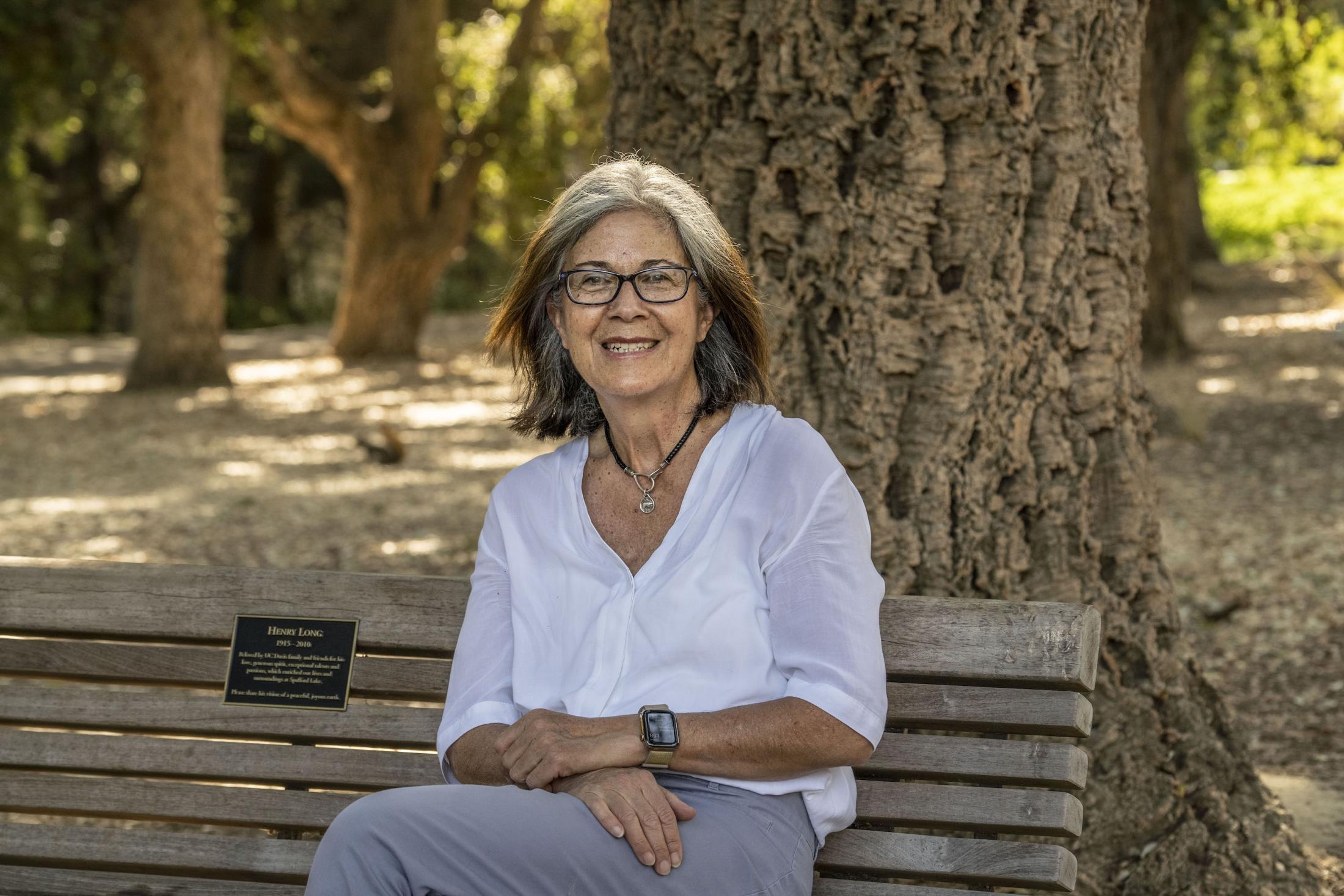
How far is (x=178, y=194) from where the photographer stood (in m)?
14.3

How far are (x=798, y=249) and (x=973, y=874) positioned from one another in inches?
62.4

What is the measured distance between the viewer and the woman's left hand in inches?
101

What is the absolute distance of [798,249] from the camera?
12.0ft

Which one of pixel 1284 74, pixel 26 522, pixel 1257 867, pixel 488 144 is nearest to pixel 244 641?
pixel 1257 867

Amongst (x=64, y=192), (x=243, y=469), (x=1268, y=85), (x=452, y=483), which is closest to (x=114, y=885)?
(x=452, y=483)

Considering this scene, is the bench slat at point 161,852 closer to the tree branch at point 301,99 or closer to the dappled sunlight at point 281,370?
the dappled sunlight at point 281,370

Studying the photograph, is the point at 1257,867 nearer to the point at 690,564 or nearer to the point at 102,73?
the point at 690,564

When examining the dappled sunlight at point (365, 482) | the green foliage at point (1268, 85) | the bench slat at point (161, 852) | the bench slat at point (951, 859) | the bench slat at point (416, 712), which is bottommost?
the dappled sunlight at point (365, 482)

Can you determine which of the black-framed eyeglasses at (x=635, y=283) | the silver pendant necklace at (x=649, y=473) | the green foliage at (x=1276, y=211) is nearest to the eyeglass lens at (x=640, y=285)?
the black-framed eyeglasses at (x=635, y=283)

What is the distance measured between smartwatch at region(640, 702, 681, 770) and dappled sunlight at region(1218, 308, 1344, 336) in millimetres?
15608

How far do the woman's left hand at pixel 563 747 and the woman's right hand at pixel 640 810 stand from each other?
0.03 metres

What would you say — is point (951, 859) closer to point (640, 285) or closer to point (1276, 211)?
point (640, 285)

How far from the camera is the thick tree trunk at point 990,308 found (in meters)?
3.55

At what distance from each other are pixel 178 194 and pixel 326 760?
1225cm
